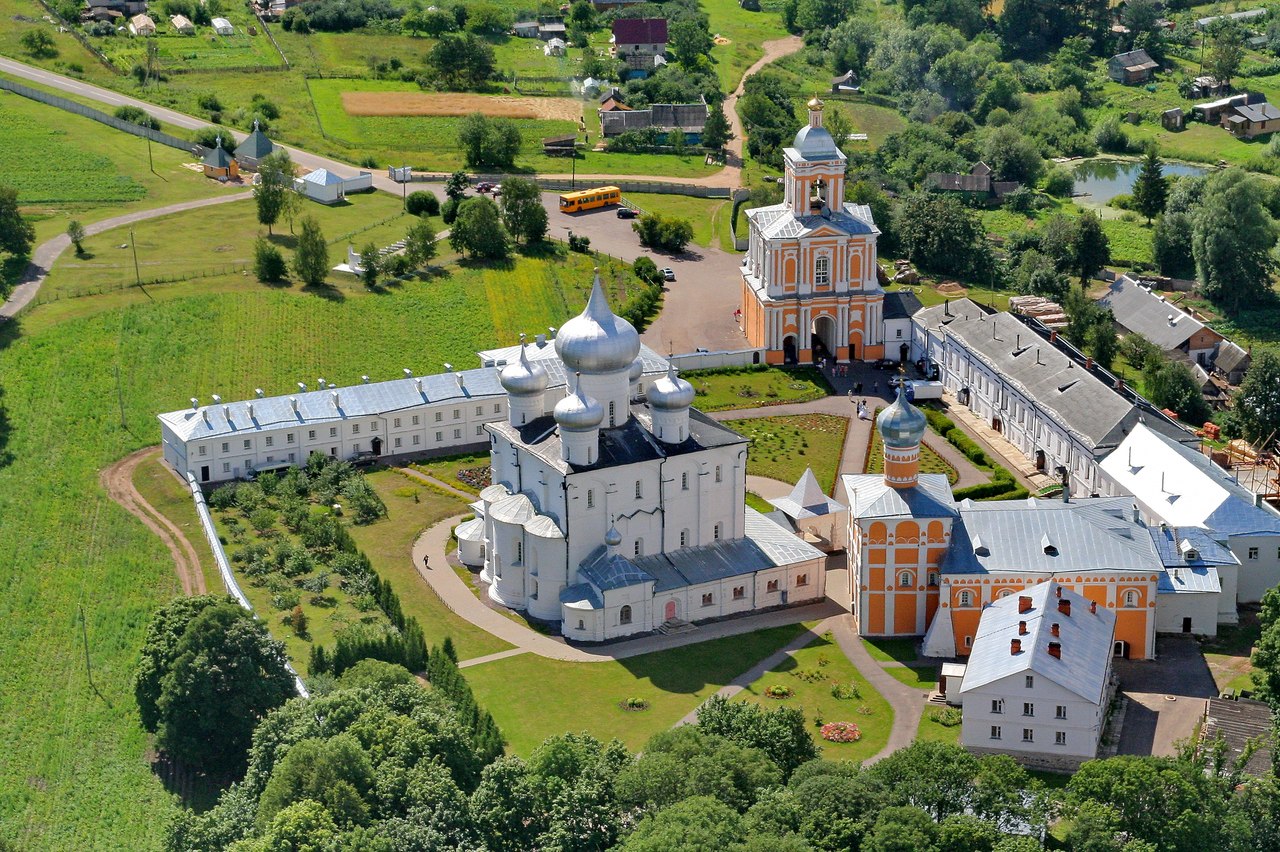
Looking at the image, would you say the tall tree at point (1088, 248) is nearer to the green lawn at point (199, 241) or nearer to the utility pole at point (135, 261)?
Result: the green lawn at point (199, 241)

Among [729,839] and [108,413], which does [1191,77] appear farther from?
[729,839]

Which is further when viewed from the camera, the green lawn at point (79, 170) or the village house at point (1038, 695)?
the green lawn at point (79, 170)

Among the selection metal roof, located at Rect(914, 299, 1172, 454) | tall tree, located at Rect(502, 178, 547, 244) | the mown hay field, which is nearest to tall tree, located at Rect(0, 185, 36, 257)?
tall tree, located at Rect(502, 178, 547, 244)

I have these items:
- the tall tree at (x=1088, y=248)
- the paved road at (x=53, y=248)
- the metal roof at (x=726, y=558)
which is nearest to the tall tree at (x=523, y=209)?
the paved road at (x=53, y=248)

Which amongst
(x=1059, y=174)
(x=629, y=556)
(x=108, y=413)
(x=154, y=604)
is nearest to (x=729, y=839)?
(x=629, y=556)

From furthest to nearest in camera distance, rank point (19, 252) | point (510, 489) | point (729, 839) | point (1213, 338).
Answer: point (19, 252), point (1213, 338), point (510, 489), point (729, 839)

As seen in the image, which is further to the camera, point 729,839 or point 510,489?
point 510,489

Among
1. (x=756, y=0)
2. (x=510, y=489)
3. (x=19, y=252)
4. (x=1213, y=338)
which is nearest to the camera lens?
(x=510, y=489)
